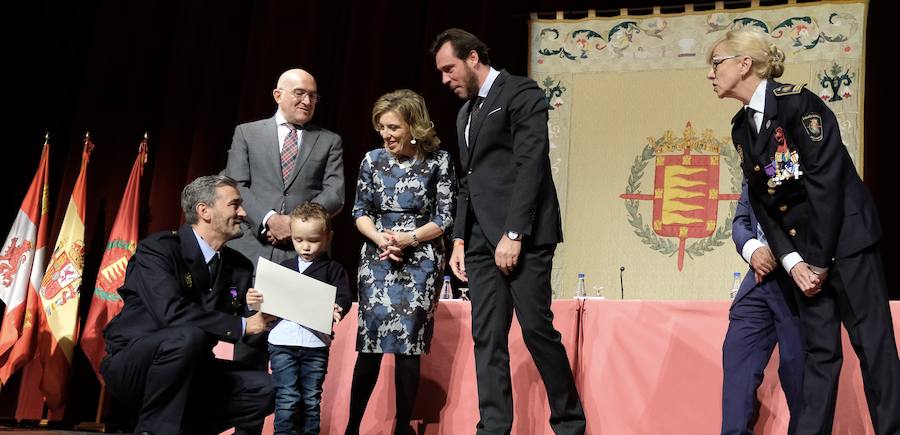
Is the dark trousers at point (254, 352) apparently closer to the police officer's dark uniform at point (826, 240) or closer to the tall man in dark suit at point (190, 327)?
the tall man in dark suit at point (190, 327)

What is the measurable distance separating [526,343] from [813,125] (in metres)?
1.11

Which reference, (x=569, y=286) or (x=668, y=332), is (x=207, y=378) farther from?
(x=569, y=286)

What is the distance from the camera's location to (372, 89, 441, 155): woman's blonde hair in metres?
3.50

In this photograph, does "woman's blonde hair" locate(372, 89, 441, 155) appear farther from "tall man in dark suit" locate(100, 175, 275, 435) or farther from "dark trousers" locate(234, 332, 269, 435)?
"dark trousers" locate(234, 332, 269, 435)

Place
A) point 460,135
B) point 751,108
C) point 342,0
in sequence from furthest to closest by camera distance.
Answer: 1. point 342,0
2. point 460,135
3. point 751,108

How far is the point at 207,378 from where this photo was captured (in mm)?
3039

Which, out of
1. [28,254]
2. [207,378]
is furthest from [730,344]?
[28,254]

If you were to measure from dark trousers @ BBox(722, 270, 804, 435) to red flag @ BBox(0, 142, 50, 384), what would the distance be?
152 inches

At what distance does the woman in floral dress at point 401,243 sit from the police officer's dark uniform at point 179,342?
0.47 meters

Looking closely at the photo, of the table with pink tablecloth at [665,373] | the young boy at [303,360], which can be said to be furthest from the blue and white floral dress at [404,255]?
the table with pink tablecloth at [665,373]

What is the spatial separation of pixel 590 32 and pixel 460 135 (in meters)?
2.54

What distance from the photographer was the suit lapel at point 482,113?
3.12m

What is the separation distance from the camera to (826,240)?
8.64ft

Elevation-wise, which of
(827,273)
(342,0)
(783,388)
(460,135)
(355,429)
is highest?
(342,0)
